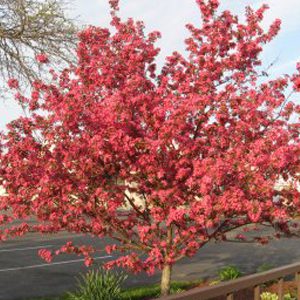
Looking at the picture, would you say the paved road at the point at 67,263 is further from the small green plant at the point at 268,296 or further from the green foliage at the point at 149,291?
the small green plant at the point at 268,296

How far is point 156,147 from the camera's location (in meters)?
7.31

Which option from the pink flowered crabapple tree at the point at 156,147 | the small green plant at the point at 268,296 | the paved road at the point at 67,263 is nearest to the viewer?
the pink flowered crabapple tree at the point at 156,147

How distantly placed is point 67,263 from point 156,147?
9719 millimetres

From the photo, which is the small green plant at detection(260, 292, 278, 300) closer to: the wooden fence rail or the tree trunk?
the tree trunk

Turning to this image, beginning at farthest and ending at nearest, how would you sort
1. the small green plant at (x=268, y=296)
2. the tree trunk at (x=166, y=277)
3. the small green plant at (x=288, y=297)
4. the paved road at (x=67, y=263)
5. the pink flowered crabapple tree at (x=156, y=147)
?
the paved road at (x=67, y=263) → the small green plant at (x=288, y=297) → the small green plant at (x=268, y=296) → the tree trunk at (x=166, y=277) → the pink flowered crabapple tree at (x=156, y=147)

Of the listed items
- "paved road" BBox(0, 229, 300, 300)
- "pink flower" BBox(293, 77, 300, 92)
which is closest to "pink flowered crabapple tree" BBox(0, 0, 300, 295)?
"pink flower" BBox(293, 77, 300, 92)

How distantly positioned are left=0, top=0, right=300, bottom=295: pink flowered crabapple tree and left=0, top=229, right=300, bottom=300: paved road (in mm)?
4383

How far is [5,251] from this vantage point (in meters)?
18.8

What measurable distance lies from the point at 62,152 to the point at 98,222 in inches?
53.6

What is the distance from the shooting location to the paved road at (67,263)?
12500 mm

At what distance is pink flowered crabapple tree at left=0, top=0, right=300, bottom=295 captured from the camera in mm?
7188

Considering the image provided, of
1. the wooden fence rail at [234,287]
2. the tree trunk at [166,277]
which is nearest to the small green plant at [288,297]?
the tree trunk at [166,277]

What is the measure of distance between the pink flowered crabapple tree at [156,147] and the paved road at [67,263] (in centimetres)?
438

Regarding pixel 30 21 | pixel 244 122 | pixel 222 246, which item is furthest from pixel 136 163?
pixel 222 246
